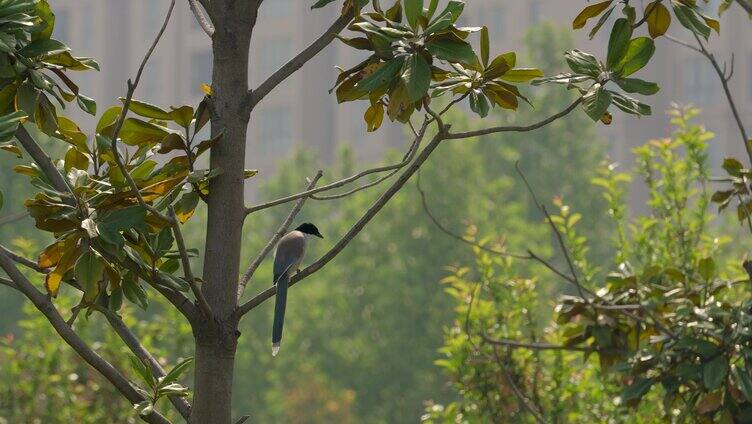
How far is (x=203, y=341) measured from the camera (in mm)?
3684

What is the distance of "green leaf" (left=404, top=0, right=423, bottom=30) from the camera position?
374 centimetres

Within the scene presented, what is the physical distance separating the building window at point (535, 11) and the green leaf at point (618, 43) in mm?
76944

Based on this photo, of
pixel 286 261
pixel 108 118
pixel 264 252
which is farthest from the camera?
pixel 286 261

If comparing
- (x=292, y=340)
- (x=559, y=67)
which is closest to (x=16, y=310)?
(x=292, y=340)

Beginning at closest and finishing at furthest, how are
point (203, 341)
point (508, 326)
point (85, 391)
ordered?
point (203, 341)
point (508, 326)
point (85, 391)

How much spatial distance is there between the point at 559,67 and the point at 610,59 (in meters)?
53.3

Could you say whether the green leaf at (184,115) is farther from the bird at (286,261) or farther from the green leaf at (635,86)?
the green leaf at (635,86)

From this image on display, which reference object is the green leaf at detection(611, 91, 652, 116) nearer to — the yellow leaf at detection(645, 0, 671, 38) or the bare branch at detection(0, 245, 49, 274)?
the yellow leaf at detection(645, 0, 671, 38)

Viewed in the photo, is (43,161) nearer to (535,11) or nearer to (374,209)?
(374,209)

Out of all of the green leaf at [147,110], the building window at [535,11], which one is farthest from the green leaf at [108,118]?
the building window at [535,11]

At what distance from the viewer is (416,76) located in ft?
12.1

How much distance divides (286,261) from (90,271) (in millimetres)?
1937

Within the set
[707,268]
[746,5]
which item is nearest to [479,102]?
[746,5]

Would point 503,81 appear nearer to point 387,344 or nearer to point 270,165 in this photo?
point 387,344
